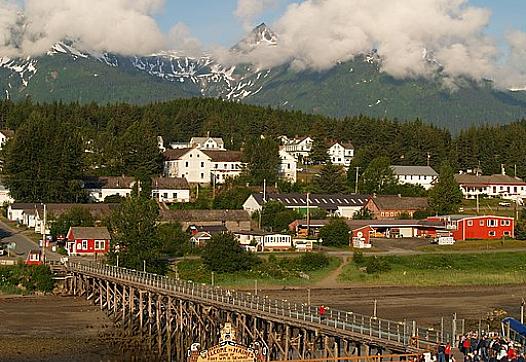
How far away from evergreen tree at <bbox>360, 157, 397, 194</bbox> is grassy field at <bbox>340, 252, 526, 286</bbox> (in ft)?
111

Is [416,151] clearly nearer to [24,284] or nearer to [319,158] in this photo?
[319,158]

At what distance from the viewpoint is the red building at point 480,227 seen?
95688 millimetres

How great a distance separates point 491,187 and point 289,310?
305 ft

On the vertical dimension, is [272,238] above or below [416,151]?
→ below

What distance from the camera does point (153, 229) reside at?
73188mm

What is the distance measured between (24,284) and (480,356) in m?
47.5

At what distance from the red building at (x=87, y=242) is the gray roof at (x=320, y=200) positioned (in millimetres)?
25438

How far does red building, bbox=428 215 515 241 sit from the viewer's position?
3767 inches

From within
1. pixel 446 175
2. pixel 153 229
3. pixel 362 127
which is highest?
pixel 362 127

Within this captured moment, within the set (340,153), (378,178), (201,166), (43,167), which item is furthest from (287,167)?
(43,167)

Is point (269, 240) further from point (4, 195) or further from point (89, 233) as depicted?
point (4, 195)

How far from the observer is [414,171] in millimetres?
132500

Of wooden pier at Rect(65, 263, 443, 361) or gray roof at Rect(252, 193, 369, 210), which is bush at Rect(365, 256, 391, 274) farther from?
gray roof at Rect(252, 193, 369, 210)

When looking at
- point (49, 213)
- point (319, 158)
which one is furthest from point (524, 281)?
point (319, 158)
